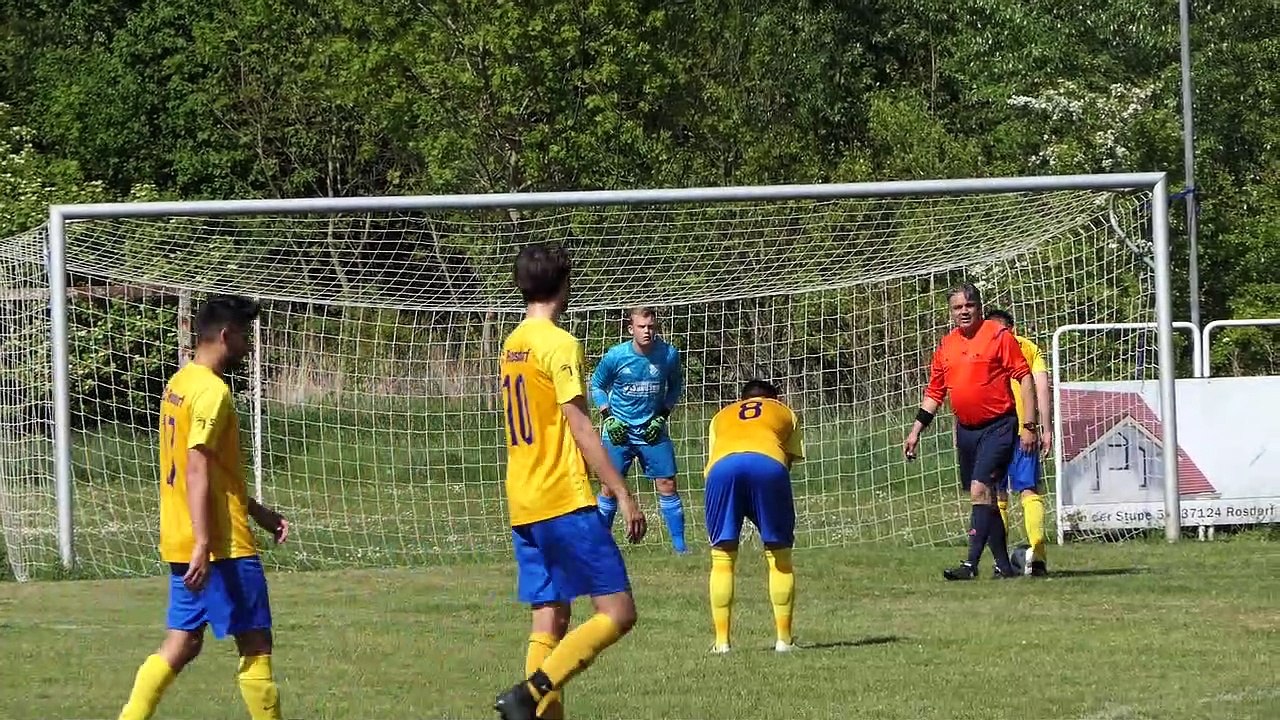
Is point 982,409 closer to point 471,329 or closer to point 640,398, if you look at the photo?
point 640,398

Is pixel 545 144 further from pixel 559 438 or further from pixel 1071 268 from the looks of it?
pixel 559 438

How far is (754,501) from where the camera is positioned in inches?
374

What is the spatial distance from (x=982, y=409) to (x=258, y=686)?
6.64 meters

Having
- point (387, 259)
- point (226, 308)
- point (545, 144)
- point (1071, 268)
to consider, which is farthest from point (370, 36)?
point (226, 308)

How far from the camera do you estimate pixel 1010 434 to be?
12.3m

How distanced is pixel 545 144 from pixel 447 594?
75.1 ft

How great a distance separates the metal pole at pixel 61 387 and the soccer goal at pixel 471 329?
0.02 metres

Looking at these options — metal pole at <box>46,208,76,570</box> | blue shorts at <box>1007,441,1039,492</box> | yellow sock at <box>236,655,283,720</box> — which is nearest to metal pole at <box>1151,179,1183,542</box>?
blue shorts at <box>1007,441,1039,492</box>

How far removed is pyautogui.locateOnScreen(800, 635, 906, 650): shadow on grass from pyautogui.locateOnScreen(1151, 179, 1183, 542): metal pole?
530 cm

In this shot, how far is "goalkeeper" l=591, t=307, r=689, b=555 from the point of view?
47.2ft

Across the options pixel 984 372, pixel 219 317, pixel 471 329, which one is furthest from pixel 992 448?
pixel 471 329

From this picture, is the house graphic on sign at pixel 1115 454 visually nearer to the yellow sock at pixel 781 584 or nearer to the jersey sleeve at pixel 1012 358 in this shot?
the jersey sleeve at pixel 1012 358

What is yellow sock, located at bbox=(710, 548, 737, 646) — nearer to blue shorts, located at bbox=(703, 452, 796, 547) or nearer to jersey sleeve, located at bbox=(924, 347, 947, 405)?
blue shorts, located at bbox=(703, 452, 796, 547)

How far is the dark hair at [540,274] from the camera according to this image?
22.4 feet
